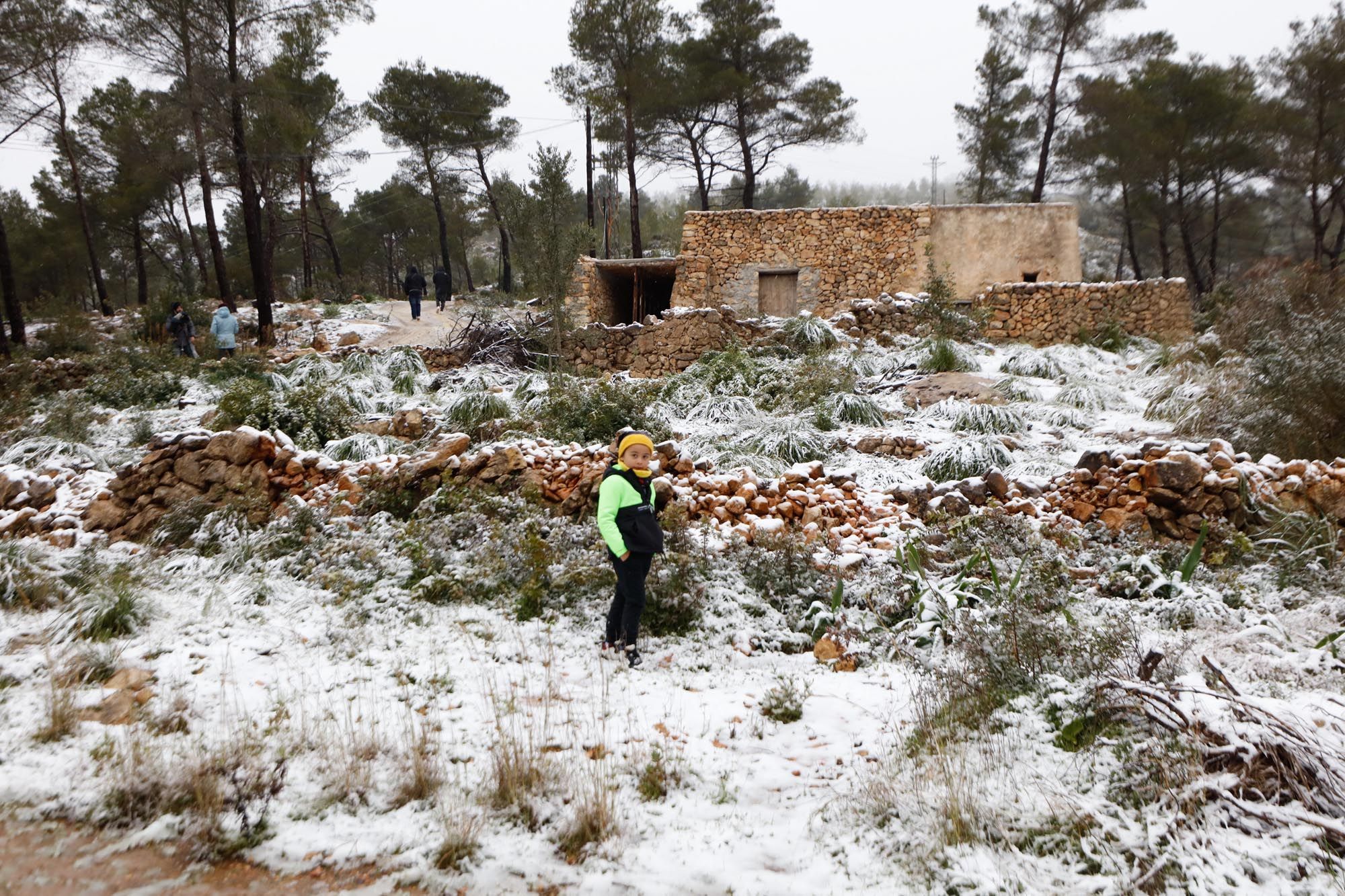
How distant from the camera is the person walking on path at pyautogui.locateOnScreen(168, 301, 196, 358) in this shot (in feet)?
43.6

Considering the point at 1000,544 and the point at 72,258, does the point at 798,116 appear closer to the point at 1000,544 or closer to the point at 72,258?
the point at 1000,544

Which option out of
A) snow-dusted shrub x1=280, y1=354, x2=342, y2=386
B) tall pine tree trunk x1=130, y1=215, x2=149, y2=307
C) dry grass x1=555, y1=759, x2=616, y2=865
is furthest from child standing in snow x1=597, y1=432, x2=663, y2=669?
tall pine tree trunk x1=130, y1=215, x2=149, y2=307

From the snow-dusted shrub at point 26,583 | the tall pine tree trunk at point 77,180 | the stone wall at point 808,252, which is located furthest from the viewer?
the tall pine tree trunk at point 77,180

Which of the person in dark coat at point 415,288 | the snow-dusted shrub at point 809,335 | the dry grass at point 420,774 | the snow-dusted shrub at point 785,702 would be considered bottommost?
the snow-dusted shrub at point 785,702

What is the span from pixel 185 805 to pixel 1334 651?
5.06 m

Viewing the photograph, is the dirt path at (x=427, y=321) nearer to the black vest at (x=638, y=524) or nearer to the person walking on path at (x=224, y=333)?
the person walking on path at (x=224, y=333)

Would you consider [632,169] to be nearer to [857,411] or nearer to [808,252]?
[808,252]

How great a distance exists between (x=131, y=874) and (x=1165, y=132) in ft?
83.0

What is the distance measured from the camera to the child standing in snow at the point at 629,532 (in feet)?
13.6

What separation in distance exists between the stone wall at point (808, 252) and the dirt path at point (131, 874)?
1436 centimetres

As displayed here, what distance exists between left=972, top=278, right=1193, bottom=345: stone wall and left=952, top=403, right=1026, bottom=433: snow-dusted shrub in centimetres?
600

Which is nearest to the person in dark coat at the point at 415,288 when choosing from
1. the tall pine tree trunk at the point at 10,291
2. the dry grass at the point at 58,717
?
the tall pine tree trunk at the point at 10,291

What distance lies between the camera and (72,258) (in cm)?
2744

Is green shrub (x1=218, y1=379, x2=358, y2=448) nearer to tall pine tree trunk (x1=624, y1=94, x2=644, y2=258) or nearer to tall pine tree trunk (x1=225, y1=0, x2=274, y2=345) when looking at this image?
tall pine tree trunk (x1=225, y1=0, x2=274, y2=345)
